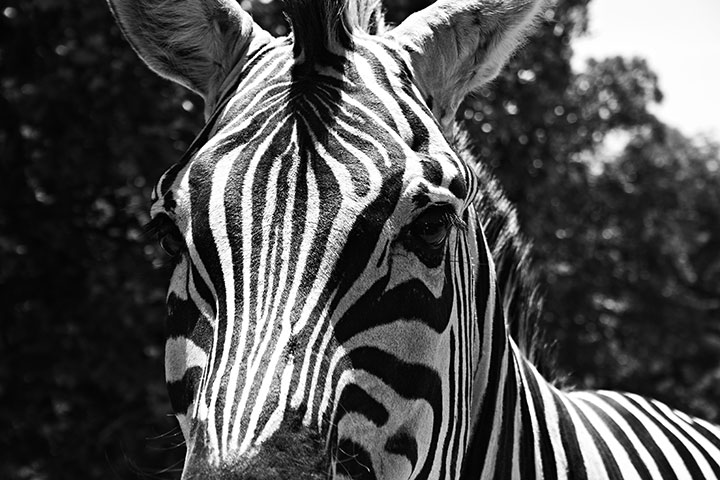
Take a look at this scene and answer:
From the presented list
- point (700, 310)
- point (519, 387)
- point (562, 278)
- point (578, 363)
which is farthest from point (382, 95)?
point (700, 310)

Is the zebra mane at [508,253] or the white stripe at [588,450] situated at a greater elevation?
the zebra mane at [508,253]

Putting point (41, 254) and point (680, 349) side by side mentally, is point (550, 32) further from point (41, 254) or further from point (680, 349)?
point (680, 349)

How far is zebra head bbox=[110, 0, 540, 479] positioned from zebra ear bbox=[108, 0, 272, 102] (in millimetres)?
163

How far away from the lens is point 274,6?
7.23 m

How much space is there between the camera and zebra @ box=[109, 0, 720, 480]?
5.77 feet

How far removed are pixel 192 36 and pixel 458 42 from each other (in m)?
0.86

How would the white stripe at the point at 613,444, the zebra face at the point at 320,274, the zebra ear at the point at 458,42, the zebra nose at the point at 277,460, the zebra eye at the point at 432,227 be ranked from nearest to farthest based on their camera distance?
the zebra nose at the point at 277,460
the zebra face at the point at 320,274
the zebra eye at the point at 432,227
the zebra ear at the point at 458,42
the white stripe at the point at 613,444

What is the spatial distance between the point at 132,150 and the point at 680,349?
43.6ft

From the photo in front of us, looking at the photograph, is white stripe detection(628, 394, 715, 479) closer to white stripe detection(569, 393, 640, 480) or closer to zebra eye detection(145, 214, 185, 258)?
white stripe detection(569, 393, 640, 480)

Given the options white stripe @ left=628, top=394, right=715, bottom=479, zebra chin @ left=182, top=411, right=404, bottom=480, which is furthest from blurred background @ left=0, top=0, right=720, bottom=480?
zebra chin @ left=182, top=411, right=404, bottom=480

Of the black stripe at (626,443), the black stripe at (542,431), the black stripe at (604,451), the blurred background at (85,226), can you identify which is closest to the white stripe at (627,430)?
the black stripe at (626,443)

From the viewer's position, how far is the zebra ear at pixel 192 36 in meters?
2.54

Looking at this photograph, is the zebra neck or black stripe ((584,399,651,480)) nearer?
the zebra neck

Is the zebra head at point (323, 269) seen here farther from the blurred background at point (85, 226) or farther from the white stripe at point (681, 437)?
the blurred background at point (85, 226)
